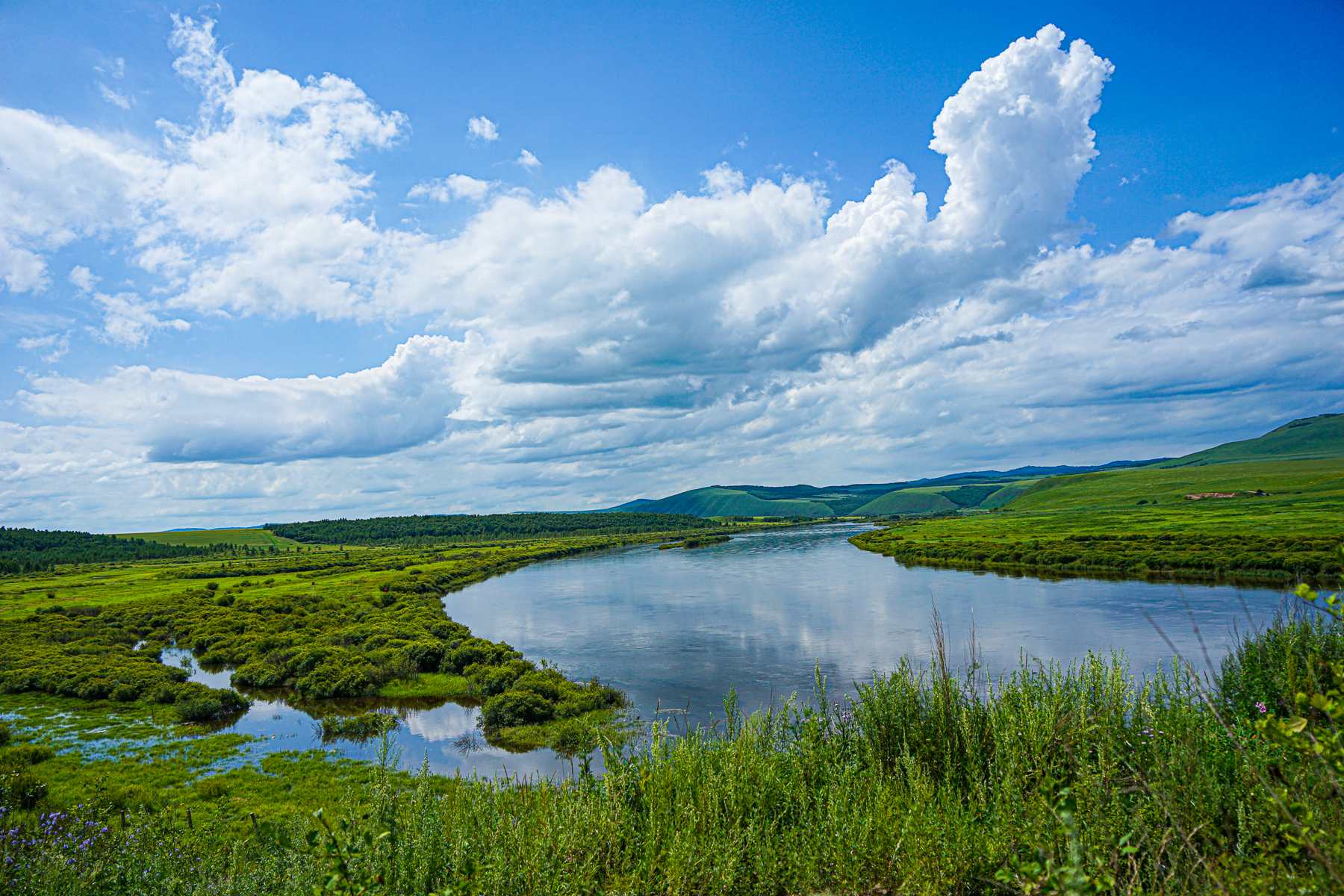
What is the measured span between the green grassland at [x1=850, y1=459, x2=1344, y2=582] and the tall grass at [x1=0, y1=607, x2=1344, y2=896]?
857cm

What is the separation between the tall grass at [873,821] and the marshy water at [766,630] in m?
2.10

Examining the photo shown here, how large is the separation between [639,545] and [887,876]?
12806 centimetres

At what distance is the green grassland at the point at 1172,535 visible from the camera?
45.7m

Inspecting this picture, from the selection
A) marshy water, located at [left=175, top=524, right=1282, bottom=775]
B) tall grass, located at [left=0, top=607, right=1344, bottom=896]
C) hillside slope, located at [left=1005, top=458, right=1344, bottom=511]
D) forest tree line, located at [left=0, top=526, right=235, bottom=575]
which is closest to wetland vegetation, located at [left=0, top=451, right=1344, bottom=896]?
tall grass, located at [left=0, top=607, right=1344, bottom=896]

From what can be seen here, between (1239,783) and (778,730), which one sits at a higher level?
(1239,783)

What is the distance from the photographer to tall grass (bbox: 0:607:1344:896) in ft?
16.5

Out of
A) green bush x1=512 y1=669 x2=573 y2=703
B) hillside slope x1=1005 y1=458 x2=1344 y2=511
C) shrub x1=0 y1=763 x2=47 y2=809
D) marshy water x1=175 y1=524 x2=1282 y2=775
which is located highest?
hillside slope x1=1005 y1=458 x2=1344 y2=511

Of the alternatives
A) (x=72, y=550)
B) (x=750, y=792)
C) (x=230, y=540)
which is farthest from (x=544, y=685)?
(x=230, y=540)

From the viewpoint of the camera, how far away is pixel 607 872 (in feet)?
20.2

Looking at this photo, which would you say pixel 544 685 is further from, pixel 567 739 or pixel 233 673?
pixel 233 673

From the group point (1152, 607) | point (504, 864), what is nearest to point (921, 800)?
point (504, 864)

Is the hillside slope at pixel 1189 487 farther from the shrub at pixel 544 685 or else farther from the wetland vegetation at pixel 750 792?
the wetland vegetation at pixel 750 792

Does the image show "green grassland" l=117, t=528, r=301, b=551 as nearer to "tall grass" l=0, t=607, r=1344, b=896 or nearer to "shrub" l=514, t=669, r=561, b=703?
"shrub" l=514, t=669, r=561, b=703

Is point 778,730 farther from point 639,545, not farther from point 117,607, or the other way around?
point 639,545
